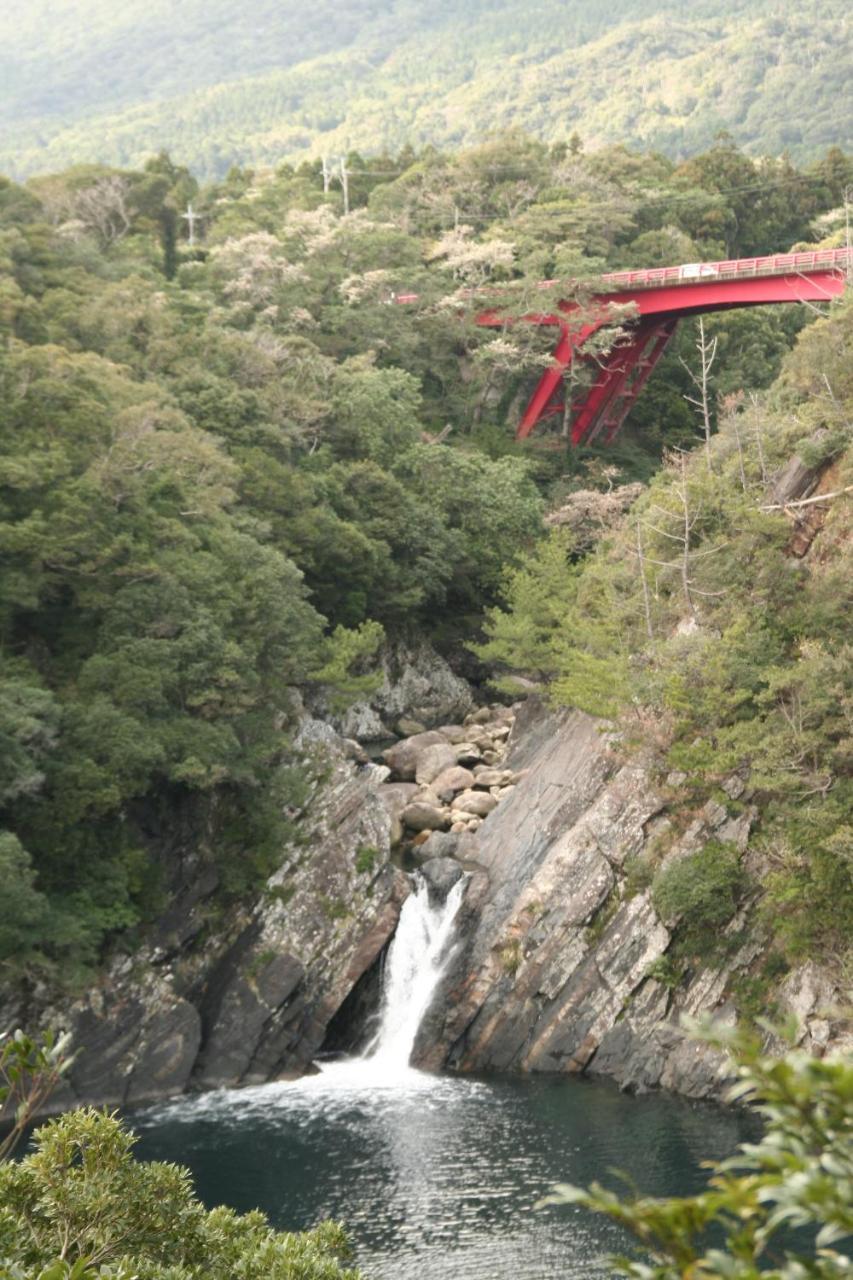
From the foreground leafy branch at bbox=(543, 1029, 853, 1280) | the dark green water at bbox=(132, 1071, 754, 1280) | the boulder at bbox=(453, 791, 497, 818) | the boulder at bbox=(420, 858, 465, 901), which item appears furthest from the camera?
the boulder at bbox=(453, 791, 497, 818)

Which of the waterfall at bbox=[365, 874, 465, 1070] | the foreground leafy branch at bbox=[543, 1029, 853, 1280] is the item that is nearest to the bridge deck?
the waterfall at bbox=[365, 874, 465, 1070]

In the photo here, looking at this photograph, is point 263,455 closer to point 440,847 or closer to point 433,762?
point 433,762

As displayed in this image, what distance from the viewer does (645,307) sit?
5428 centimetres

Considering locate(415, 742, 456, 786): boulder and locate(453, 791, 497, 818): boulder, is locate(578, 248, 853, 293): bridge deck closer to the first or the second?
locate(415, 742, 456, 786): boulder

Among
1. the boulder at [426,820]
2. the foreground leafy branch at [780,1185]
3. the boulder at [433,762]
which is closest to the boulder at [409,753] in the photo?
the boulder at [433,762]

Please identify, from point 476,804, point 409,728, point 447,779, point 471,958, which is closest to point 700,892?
point 471,958

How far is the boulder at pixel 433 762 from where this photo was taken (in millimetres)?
41375

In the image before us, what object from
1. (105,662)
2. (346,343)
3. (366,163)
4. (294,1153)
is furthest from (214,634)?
(366,163)

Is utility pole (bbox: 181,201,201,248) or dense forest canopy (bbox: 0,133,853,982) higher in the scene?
utility pole (bbox: 181,201,201,248)

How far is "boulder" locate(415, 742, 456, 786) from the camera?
136 ft

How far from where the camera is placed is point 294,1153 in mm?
26391

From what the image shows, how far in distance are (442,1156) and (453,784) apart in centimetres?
1524

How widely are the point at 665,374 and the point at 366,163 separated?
87.3 ft

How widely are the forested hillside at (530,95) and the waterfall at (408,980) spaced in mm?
82445
